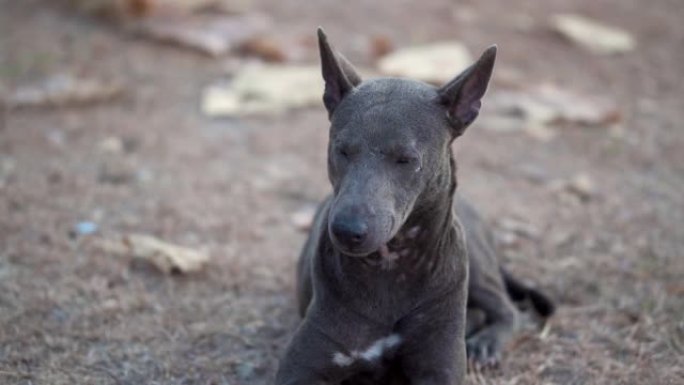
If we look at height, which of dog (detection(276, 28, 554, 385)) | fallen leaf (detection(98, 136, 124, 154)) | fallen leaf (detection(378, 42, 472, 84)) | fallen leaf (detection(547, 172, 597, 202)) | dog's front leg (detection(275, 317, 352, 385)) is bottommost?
fallen leaf (detection(98, 136, 124, 154))

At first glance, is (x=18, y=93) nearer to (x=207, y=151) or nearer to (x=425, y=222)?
(x=207, y=151)

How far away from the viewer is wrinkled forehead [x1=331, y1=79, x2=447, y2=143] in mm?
3834

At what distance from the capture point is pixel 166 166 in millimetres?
7348

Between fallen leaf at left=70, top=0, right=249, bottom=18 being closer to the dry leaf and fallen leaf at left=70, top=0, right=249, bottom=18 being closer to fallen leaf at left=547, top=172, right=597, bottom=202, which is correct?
the dry leaf

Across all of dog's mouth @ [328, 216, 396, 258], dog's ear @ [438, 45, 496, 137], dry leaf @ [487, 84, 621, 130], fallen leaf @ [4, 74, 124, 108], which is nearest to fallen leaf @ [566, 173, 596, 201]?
dry leaf @ [487, 84, 621, 130]

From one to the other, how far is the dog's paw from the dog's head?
113cm

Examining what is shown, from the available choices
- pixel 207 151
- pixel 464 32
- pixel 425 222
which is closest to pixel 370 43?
→ pixel 464 32

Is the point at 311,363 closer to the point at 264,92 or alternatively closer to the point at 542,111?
the point at 264,92

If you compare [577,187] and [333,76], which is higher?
[333,76]

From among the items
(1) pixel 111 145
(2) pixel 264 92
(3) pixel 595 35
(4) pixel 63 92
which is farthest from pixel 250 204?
(3) pixel 595 35

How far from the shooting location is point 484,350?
15.5ft

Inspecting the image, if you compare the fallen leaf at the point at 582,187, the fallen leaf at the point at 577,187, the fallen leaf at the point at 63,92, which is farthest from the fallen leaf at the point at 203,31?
the fallen leaf at the point at 582,187

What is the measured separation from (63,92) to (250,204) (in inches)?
104

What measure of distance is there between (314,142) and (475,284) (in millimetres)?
3246
